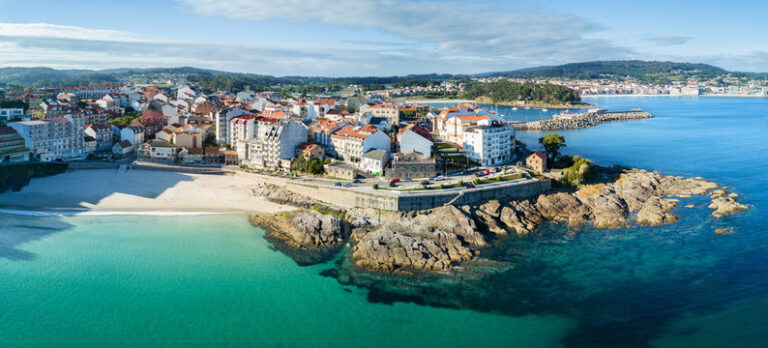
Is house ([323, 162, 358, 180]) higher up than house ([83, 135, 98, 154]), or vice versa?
house ([83, 135, 98, 154])

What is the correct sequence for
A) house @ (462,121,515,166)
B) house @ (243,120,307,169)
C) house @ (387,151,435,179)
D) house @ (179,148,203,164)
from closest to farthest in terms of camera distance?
1. house @ (387,151,435,179)
2. house @ (243,120,307,169)
3. house @ (462,121,515,166)
4. house @ (179,148,203,164)

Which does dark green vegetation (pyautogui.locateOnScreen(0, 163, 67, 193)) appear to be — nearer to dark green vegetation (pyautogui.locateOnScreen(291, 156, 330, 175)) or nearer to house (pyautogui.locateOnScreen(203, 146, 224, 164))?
house (pyautogui.locateOnScreen(203, 146, 224, 164))

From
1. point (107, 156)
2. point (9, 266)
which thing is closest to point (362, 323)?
point (9, 266)

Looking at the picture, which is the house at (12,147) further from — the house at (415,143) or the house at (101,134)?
the house at (415,143)

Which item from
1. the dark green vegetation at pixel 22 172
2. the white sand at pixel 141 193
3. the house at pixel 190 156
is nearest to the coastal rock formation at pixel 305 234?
the white sand at pixel 141 193

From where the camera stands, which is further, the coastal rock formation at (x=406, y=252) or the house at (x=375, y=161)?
the house at (x=375, y=161)

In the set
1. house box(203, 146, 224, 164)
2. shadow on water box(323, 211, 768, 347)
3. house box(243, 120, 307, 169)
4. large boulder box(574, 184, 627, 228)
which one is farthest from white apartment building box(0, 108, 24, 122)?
large boulder box(574, 184, 627, 228)
